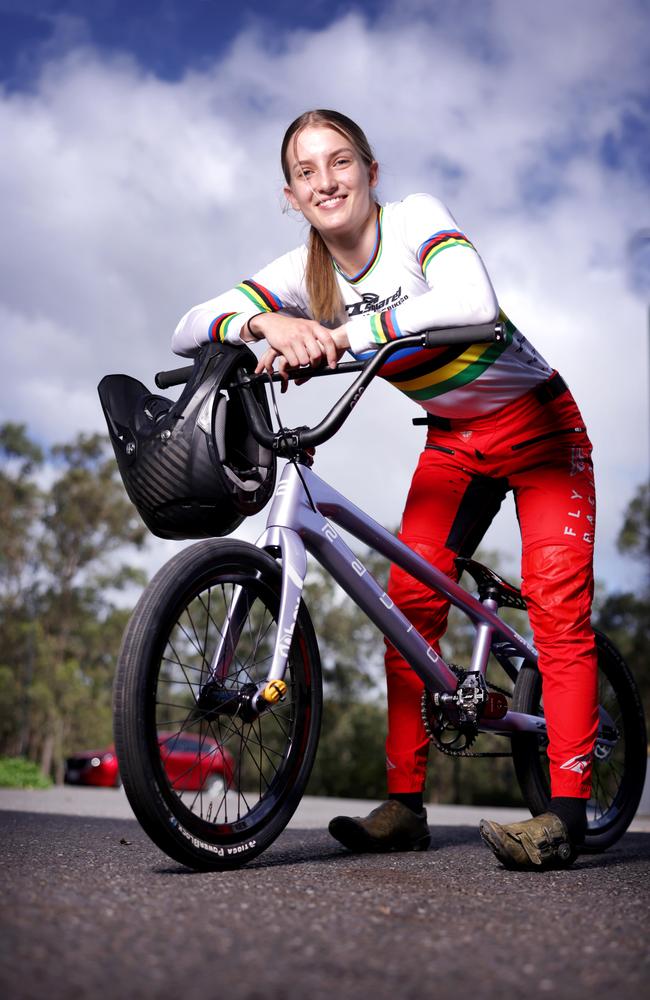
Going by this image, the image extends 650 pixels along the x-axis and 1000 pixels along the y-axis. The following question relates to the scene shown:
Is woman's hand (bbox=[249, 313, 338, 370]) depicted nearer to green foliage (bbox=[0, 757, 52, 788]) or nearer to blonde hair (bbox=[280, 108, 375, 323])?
blonde hair (bbox=[280, 108, 375, 323])

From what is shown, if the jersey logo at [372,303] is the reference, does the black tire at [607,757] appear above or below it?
below

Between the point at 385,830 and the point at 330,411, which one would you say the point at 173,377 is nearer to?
the point at 330,411

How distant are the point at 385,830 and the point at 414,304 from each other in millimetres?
1498

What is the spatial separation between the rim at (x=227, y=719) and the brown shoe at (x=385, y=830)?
0.47 meters

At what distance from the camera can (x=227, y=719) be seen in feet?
7.63

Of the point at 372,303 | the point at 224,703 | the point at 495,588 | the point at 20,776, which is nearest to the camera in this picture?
the point at 224,703

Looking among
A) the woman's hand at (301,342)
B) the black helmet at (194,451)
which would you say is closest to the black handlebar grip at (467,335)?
the woman's hand at (301,342)

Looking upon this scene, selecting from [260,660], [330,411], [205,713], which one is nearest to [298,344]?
[330,411]

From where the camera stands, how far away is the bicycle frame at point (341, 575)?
2348 millimetres

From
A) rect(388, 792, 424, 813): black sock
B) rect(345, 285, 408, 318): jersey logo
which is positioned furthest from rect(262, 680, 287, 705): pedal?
rect(345, 285, 408, 318): jersey logo

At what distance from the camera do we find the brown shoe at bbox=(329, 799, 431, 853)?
2.86 meters

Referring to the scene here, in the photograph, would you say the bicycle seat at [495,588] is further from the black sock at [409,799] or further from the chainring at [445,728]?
the black sock at [409,799]

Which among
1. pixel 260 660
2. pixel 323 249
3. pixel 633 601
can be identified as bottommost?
pixel 260 660

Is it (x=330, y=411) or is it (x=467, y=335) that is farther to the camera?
(x=330, y=411)
